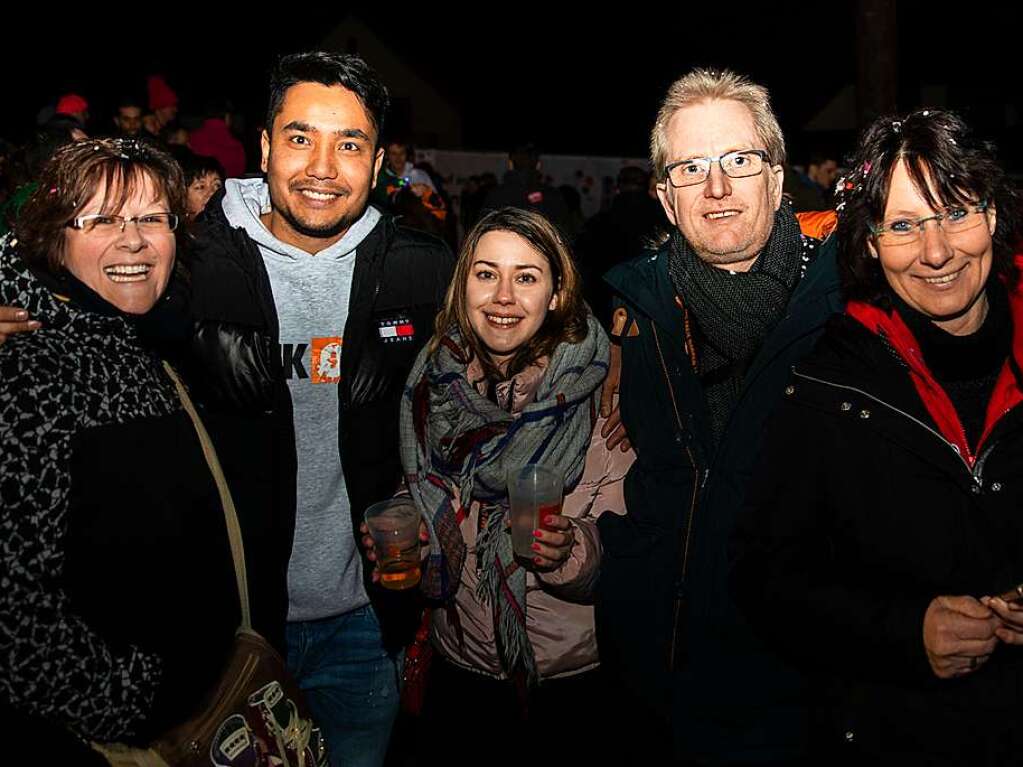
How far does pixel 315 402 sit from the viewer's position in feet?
9.35

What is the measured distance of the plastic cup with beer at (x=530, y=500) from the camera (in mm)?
2652

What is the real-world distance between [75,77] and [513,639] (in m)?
19.5

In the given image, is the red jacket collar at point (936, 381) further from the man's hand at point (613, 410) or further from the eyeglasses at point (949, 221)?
the man's hand at point (613, 410)

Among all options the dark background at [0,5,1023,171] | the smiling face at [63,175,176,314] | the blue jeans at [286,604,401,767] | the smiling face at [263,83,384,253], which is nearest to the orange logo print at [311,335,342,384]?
the smiling face at [263,83,384,253]

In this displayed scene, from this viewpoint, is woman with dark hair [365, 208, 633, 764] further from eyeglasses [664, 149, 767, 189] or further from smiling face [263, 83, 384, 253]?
eyeglasses [664, 149, 767, 189]

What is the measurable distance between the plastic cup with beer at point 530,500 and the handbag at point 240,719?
2.46 ft

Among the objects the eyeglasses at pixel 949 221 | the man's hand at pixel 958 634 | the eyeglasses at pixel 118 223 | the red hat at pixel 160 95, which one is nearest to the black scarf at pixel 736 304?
the eyeglasses at pixel 949 221

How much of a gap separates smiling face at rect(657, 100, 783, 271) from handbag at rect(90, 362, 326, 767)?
1.45m

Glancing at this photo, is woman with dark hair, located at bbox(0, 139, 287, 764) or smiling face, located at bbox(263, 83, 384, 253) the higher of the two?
smiling face, located at bbox(263, 83, 384, 253)

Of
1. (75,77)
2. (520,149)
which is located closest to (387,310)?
(520,149)

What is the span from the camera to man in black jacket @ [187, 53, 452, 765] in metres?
2.78

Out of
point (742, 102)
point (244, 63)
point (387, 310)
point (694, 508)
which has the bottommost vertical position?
point (694, 508)

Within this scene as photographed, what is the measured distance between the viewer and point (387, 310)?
298cm

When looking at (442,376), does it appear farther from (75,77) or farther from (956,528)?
(75,77)
